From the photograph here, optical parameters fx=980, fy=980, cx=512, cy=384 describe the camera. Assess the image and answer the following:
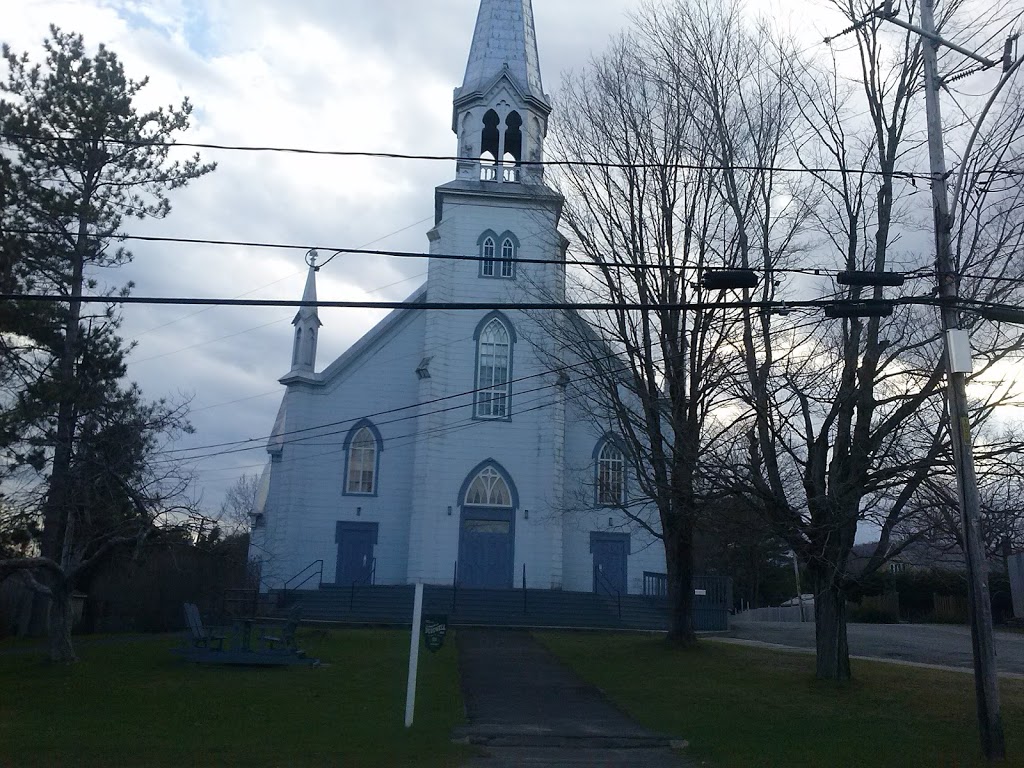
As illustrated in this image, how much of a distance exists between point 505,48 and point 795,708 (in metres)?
28.2

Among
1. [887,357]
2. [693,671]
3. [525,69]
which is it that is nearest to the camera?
[887,357]

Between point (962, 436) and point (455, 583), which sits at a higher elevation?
point (962, 436)

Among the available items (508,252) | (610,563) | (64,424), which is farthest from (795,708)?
(508,252)

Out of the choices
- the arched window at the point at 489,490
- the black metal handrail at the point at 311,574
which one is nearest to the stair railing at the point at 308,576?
the black metal handrail at the point at 311,574

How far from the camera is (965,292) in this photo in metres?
14.6

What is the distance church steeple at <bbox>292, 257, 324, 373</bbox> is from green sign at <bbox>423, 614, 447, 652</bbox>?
19238mm

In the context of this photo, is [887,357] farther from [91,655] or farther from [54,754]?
[91,655]

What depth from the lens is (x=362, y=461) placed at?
3325 centimetres

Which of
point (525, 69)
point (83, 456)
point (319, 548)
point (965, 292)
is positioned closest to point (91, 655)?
point (83, 456)

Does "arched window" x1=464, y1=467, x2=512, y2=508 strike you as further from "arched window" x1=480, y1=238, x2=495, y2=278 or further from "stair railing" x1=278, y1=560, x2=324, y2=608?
"arched window" x1=480, y1=238, x2=495, y2=278

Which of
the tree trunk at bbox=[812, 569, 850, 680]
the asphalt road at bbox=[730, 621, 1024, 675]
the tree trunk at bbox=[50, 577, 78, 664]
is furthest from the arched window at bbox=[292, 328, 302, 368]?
the tree trunk at bbox=[812, 569, 850, 680]

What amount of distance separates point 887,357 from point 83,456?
14723mm

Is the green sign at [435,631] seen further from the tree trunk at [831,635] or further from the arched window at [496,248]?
the arched window at [496,248]

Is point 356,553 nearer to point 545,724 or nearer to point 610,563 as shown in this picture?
point 610,563
